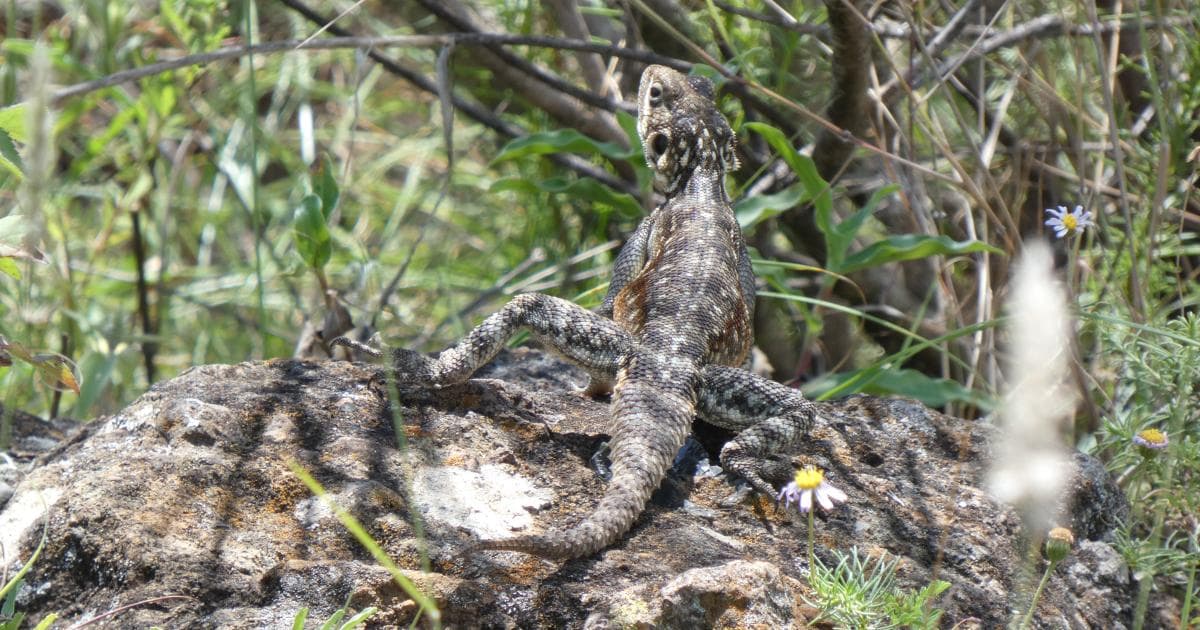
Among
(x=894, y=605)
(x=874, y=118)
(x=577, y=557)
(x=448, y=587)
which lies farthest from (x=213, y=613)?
(x=874, y=118)

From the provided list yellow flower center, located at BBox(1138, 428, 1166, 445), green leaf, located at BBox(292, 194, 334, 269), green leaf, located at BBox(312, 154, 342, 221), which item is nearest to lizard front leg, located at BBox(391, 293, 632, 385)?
green leaf, located at BBox(292, 194, 334, 269)

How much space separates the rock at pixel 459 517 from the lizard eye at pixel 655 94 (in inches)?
51.2

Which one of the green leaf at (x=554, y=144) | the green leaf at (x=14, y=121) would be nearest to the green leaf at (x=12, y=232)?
the green leaf at (x=14, y=121)

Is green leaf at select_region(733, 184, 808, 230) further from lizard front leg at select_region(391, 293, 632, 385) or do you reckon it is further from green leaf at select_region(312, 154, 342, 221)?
green leaf at select_region(312, 154, 342, 221)

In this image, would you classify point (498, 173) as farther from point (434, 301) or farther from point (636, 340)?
point (636, 340)

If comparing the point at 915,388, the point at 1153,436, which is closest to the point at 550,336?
the point at 915,388

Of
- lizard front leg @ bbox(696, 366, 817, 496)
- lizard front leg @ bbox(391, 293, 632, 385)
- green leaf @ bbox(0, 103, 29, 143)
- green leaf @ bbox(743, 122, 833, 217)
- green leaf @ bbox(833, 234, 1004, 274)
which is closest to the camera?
green leaf @ bbox(0, 103, 29, 143)

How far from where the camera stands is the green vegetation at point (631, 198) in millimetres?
3135

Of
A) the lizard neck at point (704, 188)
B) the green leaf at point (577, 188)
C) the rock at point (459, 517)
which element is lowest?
the rock at point (459, 517)

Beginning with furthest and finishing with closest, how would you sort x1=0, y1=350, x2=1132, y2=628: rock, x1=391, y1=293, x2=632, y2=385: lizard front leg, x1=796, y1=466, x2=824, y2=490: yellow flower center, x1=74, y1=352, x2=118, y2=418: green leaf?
x1=74, y1=352, x2=118, y2=418: green leaf → x1=391, y1=293, x2=632, y2=385: lizard front leg → x1=796, y1=466, x2=824, y2=490: yellow flower center → x1=0, y1=350, x2=1132, y2=628: rock

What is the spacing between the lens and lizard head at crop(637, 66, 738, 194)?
373 cm

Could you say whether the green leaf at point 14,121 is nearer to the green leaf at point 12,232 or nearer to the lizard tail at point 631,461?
the green leaf at point 12,232

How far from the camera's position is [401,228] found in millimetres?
5961

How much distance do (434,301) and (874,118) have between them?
218 cm
